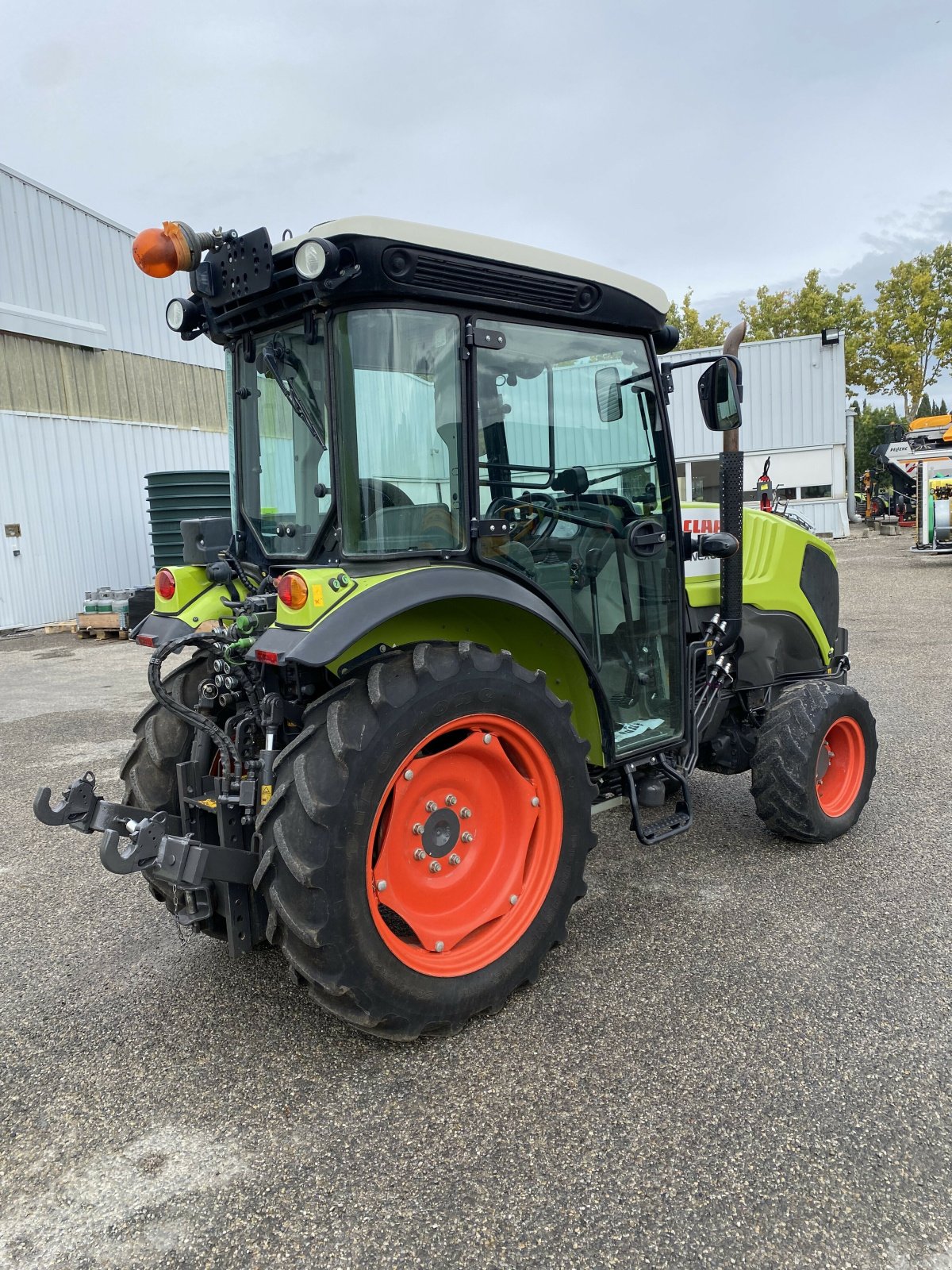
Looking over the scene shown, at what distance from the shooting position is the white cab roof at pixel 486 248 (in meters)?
2.29

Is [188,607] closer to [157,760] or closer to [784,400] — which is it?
[157,760]

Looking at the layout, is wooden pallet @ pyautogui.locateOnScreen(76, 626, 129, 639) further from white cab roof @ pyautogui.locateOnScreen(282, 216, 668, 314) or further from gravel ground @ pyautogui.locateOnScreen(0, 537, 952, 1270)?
white cab roof @ pyautogui.locateOnScreen(282, 216, 668, 314)

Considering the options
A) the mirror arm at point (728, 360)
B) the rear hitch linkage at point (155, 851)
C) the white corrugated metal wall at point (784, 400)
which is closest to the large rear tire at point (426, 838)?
the rear hitch linkage at point (155, 851)

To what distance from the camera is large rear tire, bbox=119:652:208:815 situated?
9.39ft

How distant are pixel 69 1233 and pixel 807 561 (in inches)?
147

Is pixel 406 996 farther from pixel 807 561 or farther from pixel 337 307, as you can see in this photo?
pixel 807 561

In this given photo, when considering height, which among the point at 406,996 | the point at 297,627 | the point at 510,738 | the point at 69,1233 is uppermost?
the point at 297,627

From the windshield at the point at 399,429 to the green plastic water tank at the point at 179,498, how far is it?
8.98 m

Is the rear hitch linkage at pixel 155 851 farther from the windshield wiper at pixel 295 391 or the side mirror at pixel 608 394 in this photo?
the side mirror at pixel 608 394

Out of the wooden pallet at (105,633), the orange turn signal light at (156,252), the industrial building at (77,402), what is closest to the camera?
the orange turn signal light at (156,252)

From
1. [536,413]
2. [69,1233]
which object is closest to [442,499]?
[536,413]

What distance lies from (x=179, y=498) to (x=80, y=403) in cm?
289

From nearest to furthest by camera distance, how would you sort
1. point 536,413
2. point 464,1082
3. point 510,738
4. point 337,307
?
point 464,1082, point 337,307, point 510,738, point 536,413

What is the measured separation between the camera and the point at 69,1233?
181 cm
